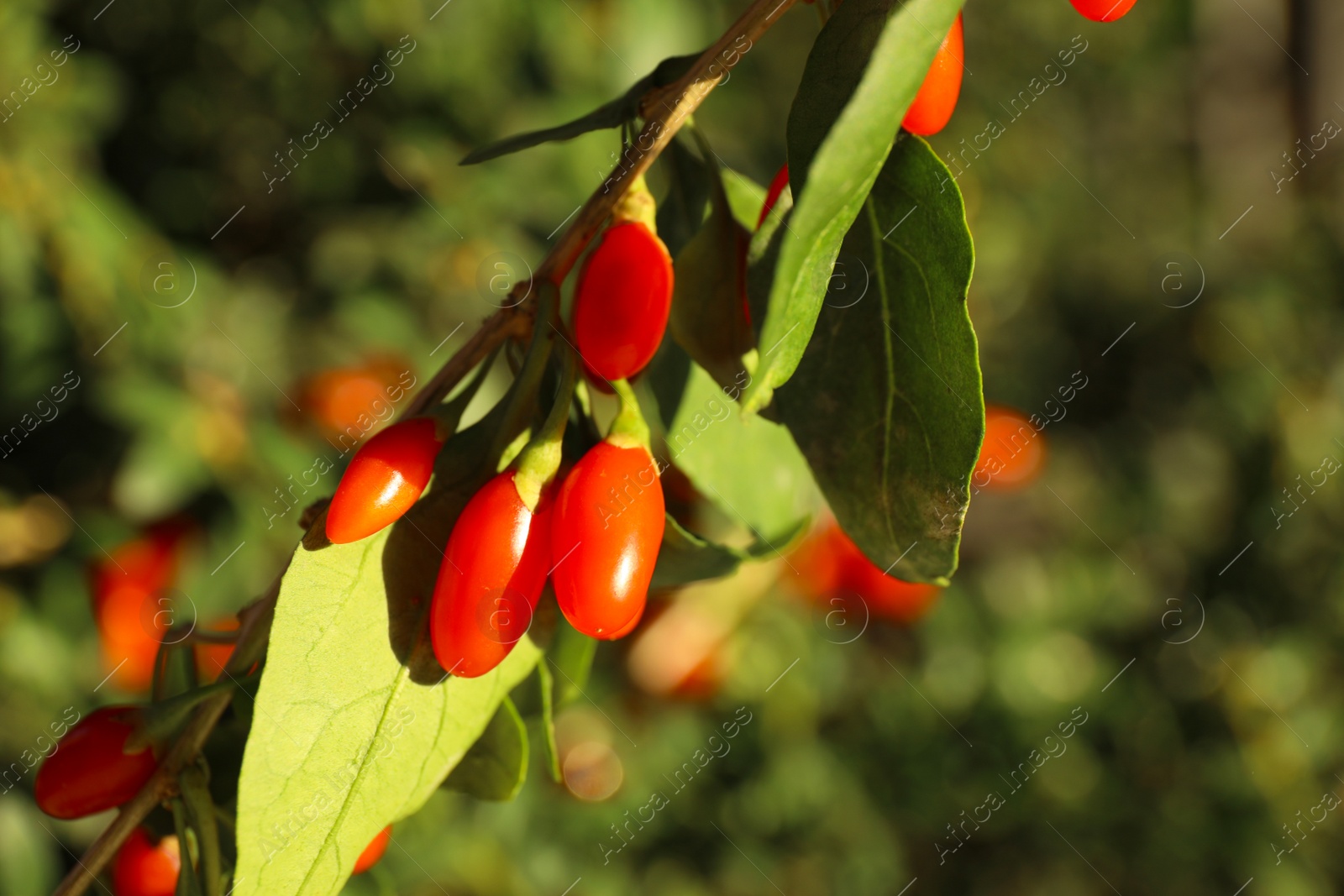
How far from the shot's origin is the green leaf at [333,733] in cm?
78

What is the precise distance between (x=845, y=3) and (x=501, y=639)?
1.96 feet

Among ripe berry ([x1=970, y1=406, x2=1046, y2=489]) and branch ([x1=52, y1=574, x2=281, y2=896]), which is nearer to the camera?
branch ([x1=52, y1=574, x2=281, y2=896])

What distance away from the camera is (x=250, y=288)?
256cm

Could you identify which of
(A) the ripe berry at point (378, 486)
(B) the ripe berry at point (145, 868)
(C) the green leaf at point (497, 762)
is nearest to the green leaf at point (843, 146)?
(A) the ripe berry at point (378, 486)

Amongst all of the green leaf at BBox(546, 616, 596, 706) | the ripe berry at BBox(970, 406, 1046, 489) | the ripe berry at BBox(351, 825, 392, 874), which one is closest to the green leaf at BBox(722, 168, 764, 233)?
the green leaf at BBox(546, 616, 596, 706)

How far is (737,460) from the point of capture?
46.9 inches

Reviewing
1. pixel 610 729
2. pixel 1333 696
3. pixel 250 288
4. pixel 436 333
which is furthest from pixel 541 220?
pixel 1333 696

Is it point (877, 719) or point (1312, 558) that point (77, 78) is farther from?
point (1312, 558)

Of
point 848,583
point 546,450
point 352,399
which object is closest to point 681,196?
point 546,450

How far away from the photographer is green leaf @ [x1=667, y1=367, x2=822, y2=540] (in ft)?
3.70

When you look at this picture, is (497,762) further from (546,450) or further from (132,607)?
(132,607)

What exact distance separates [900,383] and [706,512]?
116 cm

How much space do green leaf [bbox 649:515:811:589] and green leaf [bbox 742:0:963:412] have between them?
30 centimetres

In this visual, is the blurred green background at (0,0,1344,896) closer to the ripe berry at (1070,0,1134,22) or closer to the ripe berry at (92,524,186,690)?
the ripe berry at (92,524,186,690)
